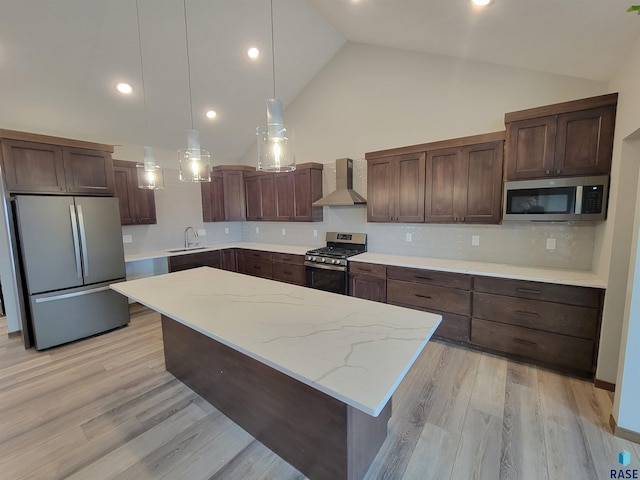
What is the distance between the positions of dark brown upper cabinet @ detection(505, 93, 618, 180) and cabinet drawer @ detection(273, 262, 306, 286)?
2.94 meters

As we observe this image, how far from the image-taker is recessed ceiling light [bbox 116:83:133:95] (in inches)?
139

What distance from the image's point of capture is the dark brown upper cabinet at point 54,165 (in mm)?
2816

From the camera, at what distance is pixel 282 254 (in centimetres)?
454

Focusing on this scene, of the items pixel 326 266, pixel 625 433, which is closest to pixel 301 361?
pixel 625 433

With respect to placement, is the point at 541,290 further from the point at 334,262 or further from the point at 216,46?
the point at 216,46

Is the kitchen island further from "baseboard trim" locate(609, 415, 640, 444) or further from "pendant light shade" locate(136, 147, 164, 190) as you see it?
"baseboard trim" locate(609, 415, 640, 444)

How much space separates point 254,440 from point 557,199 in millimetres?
3218

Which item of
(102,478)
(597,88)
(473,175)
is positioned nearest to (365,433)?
(102,478)

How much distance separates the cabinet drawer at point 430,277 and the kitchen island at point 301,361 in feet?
4.67

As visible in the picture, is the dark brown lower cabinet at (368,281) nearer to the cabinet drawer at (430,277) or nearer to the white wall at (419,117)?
the cabinet drawer at (430,277)

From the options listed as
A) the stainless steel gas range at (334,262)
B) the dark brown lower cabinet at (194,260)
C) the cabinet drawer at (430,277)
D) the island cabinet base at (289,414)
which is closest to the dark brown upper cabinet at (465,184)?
the cabinet drawer at (430,277)

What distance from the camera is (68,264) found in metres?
3.16

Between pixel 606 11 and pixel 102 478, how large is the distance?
4.23 meters

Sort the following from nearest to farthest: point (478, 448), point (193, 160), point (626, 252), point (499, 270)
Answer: point (478, 448) < point (626, 252) < point (193, 160) < point (499, 270)
